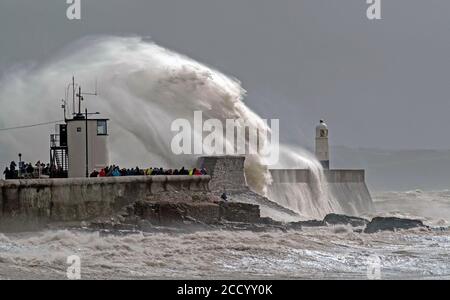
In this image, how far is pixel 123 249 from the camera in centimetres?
2058

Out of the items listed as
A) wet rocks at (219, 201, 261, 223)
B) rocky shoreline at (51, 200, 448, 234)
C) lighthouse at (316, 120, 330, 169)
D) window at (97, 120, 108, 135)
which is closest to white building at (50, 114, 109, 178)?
window at (97, 120, 108, 135)

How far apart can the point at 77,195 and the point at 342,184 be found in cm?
2147

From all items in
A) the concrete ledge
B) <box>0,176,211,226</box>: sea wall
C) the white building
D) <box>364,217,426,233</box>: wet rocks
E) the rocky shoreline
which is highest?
the white building

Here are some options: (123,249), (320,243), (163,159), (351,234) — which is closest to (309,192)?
(163,159)

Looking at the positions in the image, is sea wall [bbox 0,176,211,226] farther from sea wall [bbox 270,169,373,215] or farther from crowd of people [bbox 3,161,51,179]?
sea wall [bbox 270,169,373,215]

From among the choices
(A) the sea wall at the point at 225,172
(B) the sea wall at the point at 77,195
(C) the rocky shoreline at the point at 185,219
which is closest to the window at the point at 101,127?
(B) the sea wall at the point at 77,195

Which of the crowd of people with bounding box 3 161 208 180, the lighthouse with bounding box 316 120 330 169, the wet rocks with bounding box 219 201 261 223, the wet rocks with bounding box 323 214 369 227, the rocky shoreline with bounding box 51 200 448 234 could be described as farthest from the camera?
the lighthouse with bounding box 316 120 330 169

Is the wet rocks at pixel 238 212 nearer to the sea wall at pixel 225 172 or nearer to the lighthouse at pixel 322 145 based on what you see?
the sea wall at pixel 225 172

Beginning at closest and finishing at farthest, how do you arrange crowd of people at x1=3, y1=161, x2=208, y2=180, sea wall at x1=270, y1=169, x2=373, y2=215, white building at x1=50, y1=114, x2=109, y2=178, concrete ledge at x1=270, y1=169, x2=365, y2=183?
crowd of people at x1=3, y1=161, x2=208, y2=180 < white building at x1=50, y1=114, x2=109, y2=178 < concrete ledge at x1=270, y1=169, x2=365, y2=183 < sea wall at x1=270, y1=169, x2=373, y2=215

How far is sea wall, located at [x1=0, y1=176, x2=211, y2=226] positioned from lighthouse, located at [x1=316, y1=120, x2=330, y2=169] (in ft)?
58.2

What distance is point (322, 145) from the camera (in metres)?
45.3

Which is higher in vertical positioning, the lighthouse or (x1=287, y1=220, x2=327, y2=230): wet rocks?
the lighthouse

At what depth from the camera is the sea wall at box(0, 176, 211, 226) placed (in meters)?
22.0
